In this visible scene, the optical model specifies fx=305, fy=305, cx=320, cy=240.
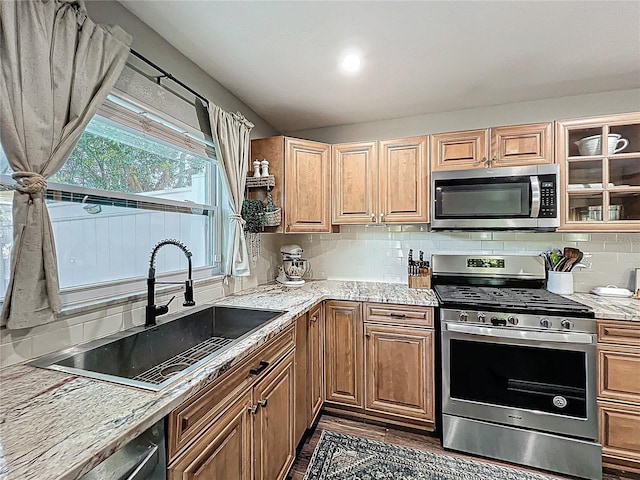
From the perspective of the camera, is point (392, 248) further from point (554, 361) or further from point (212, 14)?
point (212, 14)

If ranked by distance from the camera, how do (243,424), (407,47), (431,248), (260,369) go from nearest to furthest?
(243,424)
(260,369)
(407,47)
(431,248)

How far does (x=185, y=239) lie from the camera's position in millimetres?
1999

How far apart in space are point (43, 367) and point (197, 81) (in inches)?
69.5

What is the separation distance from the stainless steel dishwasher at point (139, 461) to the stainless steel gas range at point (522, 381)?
5.68 ft

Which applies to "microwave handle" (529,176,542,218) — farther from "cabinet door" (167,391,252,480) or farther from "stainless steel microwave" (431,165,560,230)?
"cabinet door" (167,391,252,480)

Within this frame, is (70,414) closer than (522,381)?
Yes

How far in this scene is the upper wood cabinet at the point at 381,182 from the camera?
8.12 feet

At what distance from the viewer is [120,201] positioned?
1547 millimetres

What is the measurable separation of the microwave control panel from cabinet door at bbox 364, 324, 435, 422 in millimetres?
1184

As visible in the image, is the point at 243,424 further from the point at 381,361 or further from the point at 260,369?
the point at 381,361

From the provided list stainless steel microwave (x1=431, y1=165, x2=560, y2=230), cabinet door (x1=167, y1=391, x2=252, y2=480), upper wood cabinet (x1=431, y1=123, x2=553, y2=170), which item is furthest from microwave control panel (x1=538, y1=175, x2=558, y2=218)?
cabinet door (x1=167, y1=391, x2=252, y2=480)

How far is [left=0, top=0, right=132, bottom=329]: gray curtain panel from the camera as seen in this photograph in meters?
1.02

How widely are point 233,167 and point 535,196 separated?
2.14 metres

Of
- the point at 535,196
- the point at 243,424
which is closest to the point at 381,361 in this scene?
the point at 243,424
